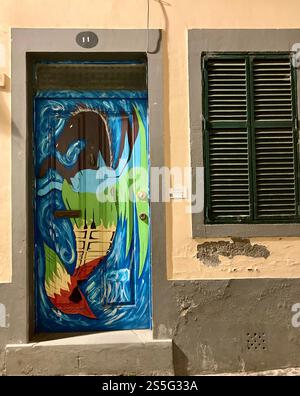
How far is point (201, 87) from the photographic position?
4379 mm

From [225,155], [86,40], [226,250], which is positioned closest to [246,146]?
[225,155]

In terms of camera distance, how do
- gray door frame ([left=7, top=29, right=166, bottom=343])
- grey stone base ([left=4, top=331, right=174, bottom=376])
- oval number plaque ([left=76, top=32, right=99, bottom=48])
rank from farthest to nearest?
oval number plaque ([left=76, top=32, right=99, bottom=48]) < gray door frame ([left=7, top=29, right=166, bottom=343]) < grey stone base ([left=4, top=331, right=174, bottom=376])

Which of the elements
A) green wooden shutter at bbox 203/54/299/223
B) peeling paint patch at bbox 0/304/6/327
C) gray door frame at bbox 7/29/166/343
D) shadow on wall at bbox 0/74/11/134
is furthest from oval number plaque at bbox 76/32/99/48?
peeling paint patch at bbox 0/304/6/327

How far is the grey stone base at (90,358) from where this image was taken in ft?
13.6

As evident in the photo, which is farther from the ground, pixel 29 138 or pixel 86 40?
pixel 86 40

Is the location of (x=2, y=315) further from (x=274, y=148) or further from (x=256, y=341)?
(x=274, y=148)

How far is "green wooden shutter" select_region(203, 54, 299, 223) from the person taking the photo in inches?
173

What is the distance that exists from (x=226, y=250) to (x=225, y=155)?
832mm

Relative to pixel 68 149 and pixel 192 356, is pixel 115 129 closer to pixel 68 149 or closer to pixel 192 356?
pixel 68 149

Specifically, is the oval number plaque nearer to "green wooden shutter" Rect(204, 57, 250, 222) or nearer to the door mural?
the door mural

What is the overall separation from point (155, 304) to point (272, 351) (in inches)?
42.4

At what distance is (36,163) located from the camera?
179 inches
